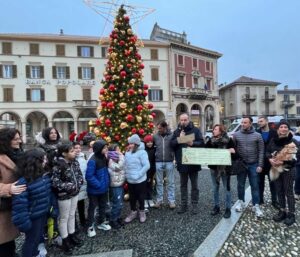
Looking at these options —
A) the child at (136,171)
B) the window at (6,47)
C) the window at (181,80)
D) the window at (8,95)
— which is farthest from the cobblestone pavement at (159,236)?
the window at (181,80)

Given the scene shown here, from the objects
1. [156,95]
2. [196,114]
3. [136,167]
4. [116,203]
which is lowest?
[116,203]

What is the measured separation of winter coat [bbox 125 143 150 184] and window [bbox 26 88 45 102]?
33.1m

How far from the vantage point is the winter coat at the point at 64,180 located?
3.80 m

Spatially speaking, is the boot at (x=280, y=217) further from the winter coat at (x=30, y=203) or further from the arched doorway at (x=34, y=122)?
the arched doorway at (x=34, y=122)

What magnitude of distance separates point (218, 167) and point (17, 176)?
11.4 ft

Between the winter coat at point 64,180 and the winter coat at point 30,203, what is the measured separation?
0.50 m

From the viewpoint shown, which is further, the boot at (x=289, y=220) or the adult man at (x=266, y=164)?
the adult man at (x=266, y=164)

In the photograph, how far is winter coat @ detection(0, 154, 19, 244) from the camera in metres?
2.87

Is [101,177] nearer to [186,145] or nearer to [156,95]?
A: [186,145]

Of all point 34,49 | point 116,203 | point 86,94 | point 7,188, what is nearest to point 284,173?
point 116,203

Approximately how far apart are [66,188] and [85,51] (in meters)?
35.5

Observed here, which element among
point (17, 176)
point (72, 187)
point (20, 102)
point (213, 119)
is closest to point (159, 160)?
point (72, 187)

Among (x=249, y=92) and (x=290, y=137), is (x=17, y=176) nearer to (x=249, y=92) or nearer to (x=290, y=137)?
(x=290, y=137)

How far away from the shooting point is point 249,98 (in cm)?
5594
